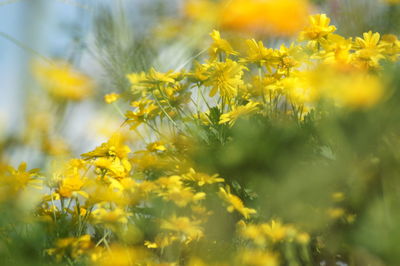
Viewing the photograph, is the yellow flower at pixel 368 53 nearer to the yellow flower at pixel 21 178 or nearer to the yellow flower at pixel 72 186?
the yellow flower at pixel 72 186

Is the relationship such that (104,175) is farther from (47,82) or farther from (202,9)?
(202,9)

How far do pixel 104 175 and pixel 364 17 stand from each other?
0.80m

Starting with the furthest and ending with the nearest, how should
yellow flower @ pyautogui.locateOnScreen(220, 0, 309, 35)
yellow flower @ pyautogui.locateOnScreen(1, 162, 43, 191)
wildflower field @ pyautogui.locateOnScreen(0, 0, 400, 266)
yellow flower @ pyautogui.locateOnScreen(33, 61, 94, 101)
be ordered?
1. yellow flower @ pyautogui.locateOnScreen(220, 0, 309, 35)
2. yellow flower @ pyautogui.locateOnScreen(33, 61, 94, 101)
3. yellow flower @ pyautogui.locateOnScreen(1, 162, 43, 191)
4. wildflower field @ pyautogui.locateOnScreen(0, 0, 400, 266)

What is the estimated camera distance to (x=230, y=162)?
108cm

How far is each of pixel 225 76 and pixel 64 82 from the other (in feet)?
1.53

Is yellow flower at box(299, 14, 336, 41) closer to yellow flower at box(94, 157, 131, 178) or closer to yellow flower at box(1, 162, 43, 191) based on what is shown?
yellow flower at box(94, 157, 131, 178)

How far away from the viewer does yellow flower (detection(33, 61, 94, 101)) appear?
1.33 metres

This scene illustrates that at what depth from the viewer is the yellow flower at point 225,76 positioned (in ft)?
4.00

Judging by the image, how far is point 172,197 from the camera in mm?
994

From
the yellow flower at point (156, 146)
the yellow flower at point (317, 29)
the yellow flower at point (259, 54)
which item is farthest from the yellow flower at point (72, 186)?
the yellow flower at point (317, 29)

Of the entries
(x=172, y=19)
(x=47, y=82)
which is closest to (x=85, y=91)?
(x=47, y=82)

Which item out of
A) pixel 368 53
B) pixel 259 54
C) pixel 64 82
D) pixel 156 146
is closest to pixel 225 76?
pixel 259 54

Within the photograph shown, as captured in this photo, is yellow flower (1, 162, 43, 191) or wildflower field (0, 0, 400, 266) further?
yellow flower (1, 162, 43, 191)

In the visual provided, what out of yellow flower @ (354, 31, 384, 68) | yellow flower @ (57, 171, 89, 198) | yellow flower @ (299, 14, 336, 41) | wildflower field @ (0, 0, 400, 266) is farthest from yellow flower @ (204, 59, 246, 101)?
yellow flower @ (57, 171, 89, 198)
